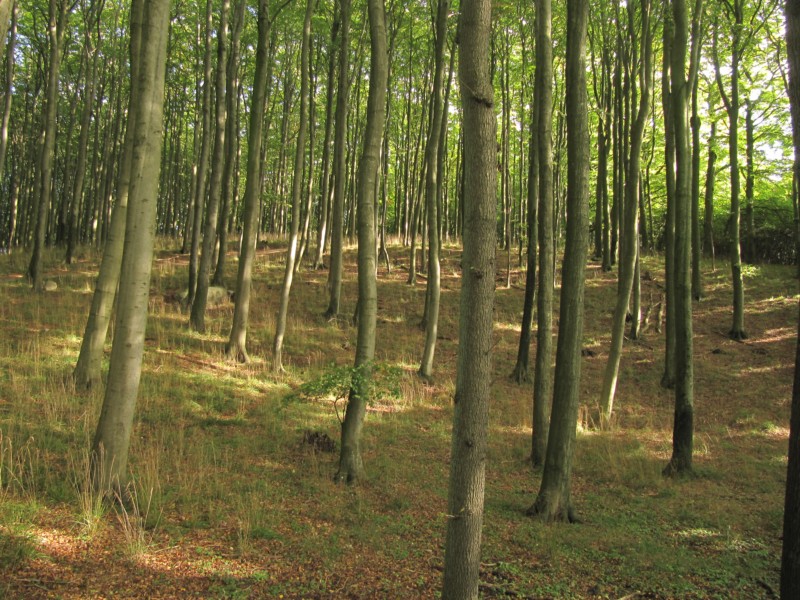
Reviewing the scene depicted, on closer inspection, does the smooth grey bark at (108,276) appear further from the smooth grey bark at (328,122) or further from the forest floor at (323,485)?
the smooth grey bark at (328,122)

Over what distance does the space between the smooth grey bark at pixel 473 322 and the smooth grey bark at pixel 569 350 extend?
11.8 ft

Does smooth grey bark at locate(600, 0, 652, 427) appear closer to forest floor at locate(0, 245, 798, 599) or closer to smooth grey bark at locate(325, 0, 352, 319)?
forest floor at locate(0, 245, 798, 599)

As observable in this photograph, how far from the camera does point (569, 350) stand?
6.34m

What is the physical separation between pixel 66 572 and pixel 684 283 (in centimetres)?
906

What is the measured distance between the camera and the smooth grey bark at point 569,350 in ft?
20.7

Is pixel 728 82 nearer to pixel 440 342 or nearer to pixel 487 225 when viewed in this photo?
pixel 440 342

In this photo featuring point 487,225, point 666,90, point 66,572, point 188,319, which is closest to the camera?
point 487,225

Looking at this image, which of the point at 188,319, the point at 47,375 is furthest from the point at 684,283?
the point at 188,319

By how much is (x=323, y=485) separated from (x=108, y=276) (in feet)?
13.3

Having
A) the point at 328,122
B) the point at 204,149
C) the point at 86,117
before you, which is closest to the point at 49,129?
the point at 204,149

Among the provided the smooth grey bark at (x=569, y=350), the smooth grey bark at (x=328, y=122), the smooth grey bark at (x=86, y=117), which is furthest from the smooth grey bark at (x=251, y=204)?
the smooth grey bark at (x=86, y=117)

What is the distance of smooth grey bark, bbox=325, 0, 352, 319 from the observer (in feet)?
38.1

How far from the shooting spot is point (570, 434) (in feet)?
20.8

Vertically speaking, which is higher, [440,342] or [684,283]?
[684,283]
